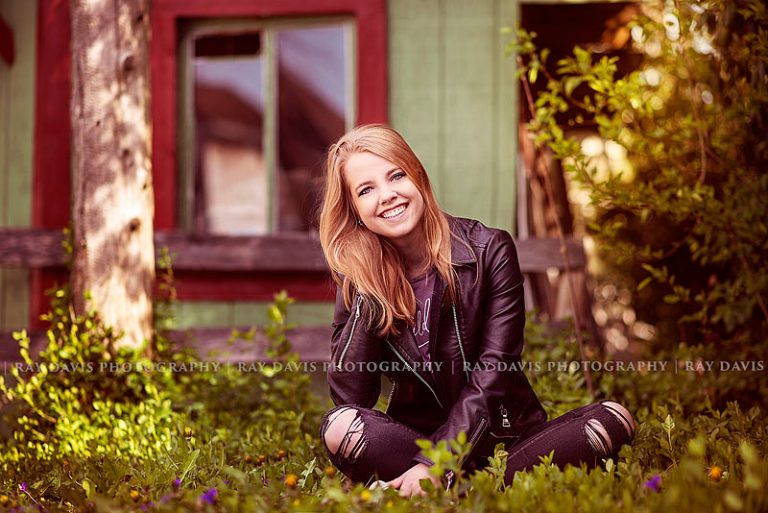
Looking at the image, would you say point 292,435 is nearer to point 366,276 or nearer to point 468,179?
point 366,276

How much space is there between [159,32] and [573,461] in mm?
4206

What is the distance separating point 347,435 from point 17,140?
4.10 metres

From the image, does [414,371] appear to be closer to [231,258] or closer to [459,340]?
[459,340]

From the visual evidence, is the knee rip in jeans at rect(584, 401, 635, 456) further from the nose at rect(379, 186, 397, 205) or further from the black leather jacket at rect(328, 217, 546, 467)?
the nose at rect(379, 186, 397, 205)

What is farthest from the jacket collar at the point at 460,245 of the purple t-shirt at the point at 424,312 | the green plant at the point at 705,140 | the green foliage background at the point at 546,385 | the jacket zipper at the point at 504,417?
the green plant at the point at 705,140

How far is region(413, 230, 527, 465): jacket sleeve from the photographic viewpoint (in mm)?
2613

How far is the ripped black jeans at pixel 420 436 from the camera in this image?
2619 mm

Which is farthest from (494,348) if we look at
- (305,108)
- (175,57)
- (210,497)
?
(305,108)

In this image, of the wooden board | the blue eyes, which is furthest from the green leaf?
the wooden board

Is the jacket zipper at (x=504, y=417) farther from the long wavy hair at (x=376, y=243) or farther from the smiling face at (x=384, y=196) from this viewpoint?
the smiling face at (x=384, y=196)

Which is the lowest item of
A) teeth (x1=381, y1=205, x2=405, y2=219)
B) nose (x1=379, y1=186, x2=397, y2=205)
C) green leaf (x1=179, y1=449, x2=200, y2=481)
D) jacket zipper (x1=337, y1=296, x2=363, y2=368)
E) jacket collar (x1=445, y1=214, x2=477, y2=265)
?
green leaf (x1=179, y1=449, x2=200, y2=481)

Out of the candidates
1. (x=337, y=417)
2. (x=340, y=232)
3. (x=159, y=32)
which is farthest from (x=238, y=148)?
(x=337, y=417)

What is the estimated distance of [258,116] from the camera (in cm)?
680

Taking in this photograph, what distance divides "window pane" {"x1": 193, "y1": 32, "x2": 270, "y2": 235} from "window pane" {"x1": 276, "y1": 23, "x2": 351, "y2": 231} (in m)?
0.20
